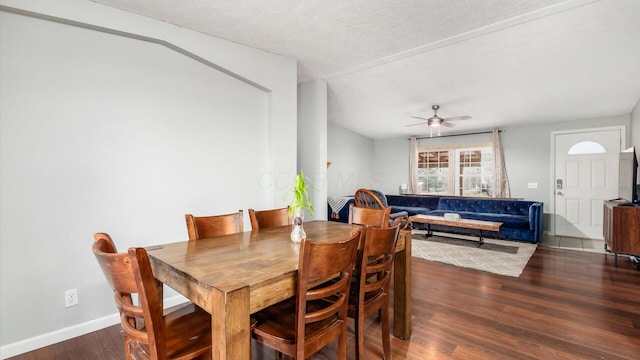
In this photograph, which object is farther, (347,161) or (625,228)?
(347,161)

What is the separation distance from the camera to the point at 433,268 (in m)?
3.68

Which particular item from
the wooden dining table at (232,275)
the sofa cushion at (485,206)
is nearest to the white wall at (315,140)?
the wooden dining table at (232,275)

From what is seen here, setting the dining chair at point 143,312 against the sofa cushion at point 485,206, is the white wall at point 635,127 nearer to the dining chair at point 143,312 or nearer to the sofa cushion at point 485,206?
the sofa cushion at point 485,206

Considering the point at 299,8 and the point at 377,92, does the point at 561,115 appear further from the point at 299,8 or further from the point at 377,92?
the point at 299,8

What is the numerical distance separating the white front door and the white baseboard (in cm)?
716

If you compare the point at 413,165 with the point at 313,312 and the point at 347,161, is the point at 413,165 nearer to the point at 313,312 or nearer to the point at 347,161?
the point at 347,161

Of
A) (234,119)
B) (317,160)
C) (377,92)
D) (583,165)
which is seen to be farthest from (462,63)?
(583,165)

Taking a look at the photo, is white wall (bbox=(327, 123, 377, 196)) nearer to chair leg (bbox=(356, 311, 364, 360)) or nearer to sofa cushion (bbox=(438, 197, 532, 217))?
sofa cushion (bbox=(438, 197, 532, 217))

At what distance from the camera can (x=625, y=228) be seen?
359cm

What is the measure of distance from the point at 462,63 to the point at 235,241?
3.66 m

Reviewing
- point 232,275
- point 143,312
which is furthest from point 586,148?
point 143,312

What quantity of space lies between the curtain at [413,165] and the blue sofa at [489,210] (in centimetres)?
36

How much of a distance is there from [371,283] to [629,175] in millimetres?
4457

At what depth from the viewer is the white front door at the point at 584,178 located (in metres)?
5.07
